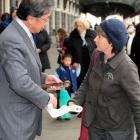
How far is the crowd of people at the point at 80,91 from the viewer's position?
3490mm

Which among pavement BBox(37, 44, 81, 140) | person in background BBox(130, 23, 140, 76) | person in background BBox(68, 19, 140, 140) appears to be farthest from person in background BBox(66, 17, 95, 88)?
person in background BBox(68, 19, 140, 140)

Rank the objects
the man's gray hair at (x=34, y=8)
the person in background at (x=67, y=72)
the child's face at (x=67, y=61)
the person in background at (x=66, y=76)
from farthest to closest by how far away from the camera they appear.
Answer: the child's face at (x=67, y=61)
the person in background at (x=67, y=72)
the person in background at (x=66, y=76)
the man's gray hair at (x=34, y=8)

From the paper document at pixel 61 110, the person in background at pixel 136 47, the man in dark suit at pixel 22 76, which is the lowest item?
the person in background at pixel 136 47

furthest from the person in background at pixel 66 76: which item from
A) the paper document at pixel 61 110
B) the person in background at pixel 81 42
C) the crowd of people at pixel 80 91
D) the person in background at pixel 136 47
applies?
the paper document at pixel 61 110

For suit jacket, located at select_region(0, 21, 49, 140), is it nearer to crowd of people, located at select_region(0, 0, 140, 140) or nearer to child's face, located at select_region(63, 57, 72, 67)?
crowd of people, located at select_region(0, 0, 140, 140)

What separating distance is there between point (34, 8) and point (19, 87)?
Result: 0.56m

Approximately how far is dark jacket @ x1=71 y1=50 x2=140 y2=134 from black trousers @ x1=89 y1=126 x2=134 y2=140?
0.03 m

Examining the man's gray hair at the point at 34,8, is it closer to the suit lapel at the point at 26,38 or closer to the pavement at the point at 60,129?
the suit lapel at the point at 26,38

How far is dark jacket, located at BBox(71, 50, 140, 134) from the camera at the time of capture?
370 centimetres

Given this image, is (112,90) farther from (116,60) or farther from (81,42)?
(81,42)

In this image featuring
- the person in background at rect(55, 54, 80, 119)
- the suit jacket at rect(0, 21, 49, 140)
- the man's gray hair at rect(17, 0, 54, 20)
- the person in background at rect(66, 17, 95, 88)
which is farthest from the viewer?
the person in background at rect(66, 17, 95, 88)

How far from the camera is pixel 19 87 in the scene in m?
3.42

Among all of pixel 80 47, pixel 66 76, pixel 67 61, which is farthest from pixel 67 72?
pixel 80 47

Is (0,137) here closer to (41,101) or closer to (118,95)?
(41,101)
